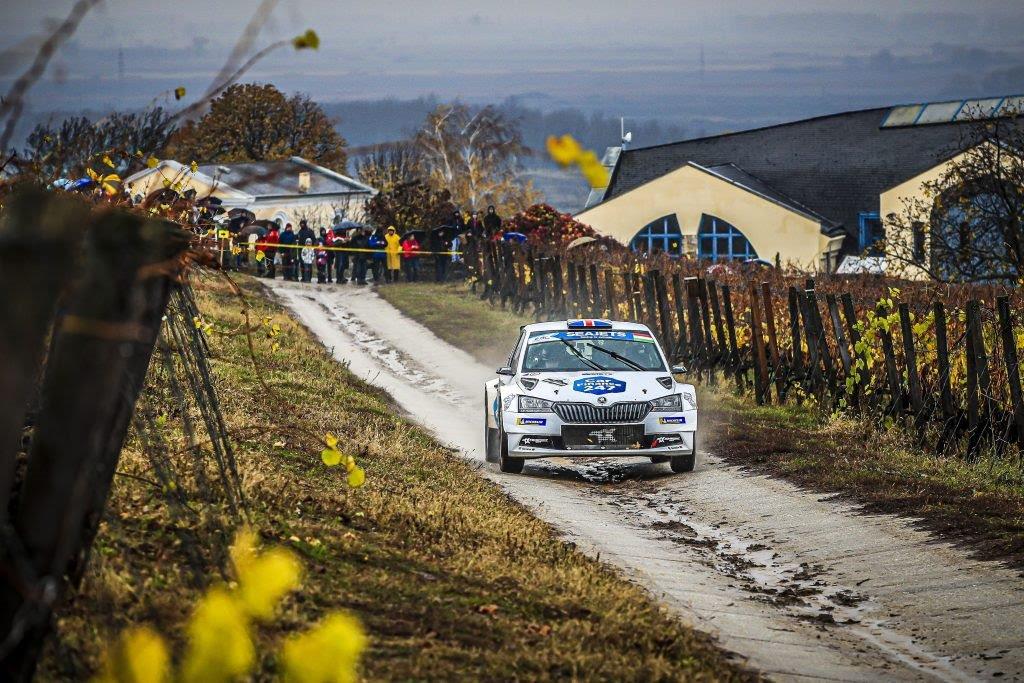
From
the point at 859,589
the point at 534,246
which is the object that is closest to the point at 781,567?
the point at 859,589

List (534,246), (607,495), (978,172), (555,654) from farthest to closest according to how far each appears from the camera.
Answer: (534,246), (978,172), (607,495), (555,654)

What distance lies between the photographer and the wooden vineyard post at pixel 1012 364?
1486 centimetres

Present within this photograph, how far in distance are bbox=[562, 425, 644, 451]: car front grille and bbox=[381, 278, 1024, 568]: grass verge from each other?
1512 mm

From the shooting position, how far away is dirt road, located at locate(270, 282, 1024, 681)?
8.34 meters

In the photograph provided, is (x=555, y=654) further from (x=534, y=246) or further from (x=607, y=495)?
(x=534, y=246)

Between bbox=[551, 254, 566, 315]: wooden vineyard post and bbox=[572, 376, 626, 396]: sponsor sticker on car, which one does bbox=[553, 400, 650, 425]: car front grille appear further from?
bbox=[551, 254, 566, 315]: wooden vineyard post

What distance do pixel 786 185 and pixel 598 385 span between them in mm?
59553

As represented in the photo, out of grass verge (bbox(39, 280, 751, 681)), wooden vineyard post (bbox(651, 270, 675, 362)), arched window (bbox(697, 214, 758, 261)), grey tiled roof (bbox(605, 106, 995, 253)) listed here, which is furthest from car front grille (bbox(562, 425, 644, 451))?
grey tiled roof (bbox(605, 106, 995, 253))

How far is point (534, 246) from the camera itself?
39375mm

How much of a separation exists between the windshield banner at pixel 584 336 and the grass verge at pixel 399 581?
402cm

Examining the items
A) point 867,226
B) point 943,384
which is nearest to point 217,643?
point 943,384

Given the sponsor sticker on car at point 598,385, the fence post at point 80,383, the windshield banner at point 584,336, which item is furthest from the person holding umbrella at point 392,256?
the fence post at point 80,383

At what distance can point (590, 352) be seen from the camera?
16.5 m

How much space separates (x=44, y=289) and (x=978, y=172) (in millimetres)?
28363
